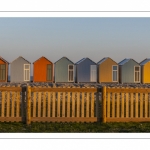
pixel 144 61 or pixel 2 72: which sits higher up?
pixel 144 61

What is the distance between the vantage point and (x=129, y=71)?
1001 inches

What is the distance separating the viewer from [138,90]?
9.59 metres

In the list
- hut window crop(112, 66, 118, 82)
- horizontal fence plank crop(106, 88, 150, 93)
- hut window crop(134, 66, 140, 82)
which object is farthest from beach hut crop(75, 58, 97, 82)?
horizontal fence plank crop(106, 88, 150, 93)

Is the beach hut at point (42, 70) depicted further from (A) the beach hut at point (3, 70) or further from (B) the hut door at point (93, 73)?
(B) the hut door at point (93, 73)

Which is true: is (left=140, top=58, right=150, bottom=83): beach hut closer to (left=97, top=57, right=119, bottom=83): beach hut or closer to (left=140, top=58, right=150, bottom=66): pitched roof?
(left=140, top=58, right=150, bottom=66): pitched roof

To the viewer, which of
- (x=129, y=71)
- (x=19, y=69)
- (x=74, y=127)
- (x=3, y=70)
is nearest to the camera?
(x=74, y=127)

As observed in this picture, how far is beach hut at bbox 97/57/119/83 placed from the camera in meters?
25.0

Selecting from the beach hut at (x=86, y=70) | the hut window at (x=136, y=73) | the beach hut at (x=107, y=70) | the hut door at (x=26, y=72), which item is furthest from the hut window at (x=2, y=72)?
the hut window at (x=136, y=73)

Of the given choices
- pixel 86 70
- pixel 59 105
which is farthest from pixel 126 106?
pixel 86 70

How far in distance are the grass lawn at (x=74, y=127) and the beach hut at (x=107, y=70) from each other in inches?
615

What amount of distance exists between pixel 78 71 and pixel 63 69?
1221 millimetres

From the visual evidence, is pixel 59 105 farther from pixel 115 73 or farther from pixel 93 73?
pixel 115 73

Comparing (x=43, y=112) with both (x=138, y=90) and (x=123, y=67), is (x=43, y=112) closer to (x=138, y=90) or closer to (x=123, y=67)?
(x=138, y=90)
